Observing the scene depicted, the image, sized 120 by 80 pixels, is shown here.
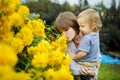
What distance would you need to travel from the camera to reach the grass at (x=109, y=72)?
910 centimetres

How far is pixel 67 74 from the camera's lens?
2363mm

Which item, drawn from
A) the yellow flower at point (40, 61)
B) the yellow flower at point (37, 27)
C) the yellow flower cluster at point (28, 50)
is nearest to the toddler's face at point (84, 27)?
the yellow flower at point (37, 27)

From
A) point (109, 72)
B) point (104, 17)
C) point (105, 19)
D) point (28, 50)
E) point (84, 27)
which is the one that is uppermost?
point (104, 17)

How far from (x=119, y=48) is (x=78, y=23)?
27.9ft

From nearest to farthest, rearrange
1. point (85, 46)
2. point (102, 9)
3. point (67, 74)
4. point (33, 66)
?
point (67, 74) < point (33, 66) < point (85, 46) < point (102, 9)

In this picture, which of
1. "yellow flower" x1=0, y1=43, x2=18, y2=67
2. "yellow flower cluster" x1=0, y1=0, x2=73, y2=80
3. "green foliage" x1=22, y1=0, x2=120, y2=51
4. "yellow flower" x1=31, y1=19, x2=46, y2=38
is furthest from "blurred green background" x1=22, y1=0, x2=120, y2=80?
"yellow flower" x1=0, y1=43, x2=18, y2=67

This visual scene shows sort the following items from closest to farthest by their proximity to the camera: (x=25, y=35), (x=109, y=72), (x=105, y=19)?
(x=25, y=35) → (x=109, y=72) → (x=105, y=19)

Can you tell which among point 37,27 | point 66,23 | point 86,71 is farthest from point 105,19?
point 37,27

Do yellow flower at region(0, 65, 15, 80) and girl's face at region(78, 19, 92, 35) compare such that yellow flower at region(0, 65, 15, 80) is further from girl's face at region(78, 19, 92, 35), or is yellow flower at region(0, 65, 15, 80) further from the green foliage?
the green foliage

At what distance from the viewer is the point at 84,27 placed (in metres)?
4.38

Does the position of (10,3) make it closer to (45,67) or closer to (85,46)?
(45,67)

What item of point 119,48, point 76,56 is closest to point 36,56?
point 76,56

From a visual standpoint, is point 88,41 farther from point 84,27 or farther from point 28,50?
point 28,50

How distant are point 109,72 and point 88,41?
17.8 ft
